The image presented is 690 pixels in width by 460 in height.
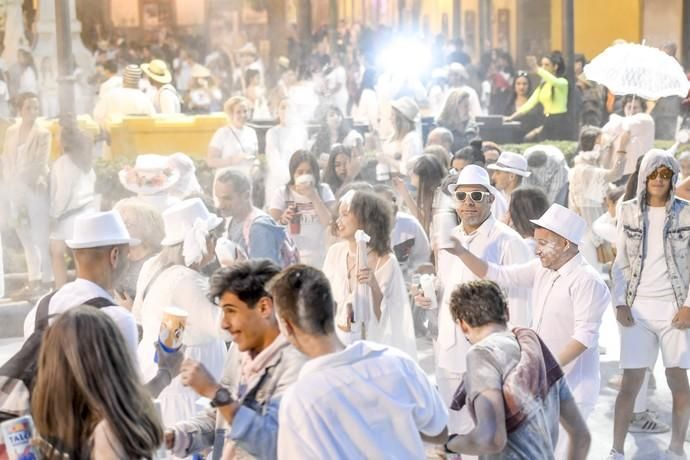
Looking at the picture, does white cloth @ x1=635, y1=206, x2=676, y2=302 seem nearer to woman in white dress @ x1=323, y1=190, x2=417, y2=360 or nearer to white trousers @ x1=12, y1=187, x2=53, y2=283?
woman in white dress @ x1=323, y1=190, x2=417, y2=360

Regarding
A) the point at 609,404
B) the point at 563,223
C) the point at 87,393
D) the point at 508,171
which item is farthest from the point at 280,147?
the point at 87,393

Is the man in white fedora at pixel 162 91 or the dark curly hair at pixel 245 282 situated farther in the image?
the man in white fedora at pixel 162 91

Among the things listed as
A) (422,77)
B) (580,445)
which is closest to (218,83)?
(422,77)

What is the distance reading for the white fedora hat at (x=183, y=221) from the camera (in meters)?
6.86

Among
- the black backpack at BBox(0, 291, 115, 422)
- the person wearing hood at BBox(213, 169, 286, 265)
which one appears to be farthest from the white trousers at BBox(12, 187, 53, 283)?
the black backpack at BBox(0, 291, 115, 422)

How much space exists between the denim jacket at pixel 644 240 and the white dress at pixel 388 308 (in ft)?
4.08

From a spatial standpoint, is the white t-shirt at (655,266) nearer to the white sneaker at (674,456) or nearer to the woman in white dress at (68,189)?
the white sneaker at (674,456)

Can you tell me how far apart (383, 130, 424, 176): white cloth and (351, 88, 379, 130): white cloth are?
650 centimetres

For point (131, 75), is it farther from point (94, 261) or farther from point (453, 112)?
point (94, 261)

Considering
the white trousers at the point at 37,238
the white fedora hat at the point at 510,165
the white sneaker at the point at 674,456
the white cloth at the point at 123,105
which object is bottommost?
the white sneaker at the point at 674,456

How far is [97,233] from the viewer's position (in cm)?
574

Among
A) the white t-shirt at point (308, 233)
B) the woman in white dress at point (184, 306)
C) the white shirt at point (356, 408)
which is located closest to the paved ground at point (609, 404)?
the white t-shirt at point (308, 233)

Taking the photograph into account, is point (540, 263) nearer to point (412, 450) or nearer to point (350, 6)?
point (412, 450)

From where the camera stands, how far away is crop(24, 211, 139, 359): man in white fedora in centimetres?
536
